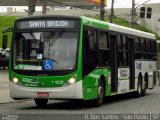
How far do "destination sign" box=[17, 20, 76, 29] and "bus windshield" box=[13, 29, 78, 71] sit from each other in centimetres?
19

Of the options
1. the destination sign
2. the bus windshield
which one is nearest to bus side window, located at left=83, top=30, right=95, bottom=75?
the bus windshield

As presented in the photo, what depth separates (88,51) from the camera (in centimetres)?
1866

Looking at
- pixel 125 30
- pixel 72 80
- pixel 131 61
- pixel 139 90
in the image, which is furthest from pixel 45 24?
pixel 139 90

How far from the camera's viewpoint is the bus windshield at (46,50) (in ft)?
59.8

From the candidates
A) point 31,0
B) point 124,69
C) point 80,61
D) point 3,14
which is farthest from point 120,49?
point 3,14

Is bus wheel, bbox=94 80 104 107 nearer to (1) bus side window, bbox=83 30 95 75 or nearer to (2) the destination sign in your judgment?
(1) bus side window, bbox=83 30 95 75

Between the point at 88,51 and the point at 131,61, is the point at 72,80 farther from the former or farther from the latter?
the point at 131,61

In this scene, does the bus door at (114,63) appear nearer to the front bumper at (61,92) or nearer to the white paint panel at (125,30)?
the white paint panel at (125,30)

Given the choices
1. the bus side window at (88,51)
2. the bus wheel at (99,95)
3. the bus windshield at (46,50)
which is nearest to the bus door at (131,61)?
the bus wheel at (99,95)

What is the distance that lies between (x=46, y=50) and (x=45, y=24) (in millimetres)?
883

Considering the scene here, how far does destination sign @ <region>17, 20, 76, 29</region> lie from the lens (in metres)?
18.6

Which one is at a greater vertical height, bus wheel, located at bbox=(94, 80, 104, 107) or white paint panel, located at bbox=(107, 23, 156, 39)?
white paint panel, located at bbox=(107, 23, 156, 39)

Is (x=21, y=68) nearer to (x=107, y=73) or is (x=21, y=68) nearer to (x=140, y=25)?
(x=107, y=73)

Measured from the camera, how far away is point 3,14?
115562 millimetres
